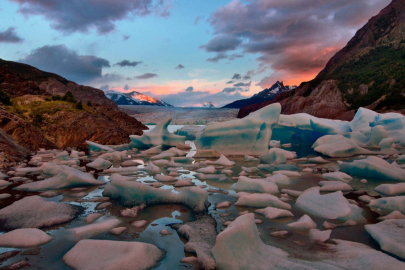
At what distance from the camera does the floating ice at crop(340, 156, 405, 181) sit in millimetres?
4398

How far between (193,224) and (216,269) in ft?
Answer: 2.65

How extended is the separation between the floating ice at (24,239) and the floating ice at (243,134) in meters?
5.95

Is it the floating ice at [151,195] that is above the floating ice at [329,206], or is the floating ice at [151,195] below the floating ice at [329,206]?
above

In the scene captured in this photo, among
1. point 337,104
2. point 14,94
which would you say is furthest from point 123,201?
point 337,104

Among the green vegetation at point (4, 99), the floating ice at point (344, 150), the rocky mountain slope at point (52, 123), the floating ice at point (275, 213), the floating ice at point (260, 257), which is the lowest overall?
the floating ice at point (344, 150)

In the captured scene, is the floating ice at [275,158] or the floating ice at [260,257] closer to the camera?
the floating ice at [260,257]

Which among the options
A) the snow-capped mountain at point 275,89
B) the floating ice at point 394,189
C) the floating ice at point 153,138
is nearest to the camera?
the floating ice at point 394,189

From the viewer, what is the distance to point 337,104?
37.5 m

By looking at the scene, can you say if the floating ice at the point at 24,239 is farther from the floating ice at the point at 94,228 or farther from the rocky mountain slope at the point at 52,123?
the rocky mountain slope at the point at 52,123

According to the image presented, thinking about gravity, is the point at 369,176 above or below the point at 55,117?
below

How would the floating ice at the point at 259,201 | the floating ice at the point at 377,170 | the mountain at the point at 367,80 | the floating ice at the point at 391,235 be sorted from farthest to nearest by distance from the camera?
1. the mountain at the point at 367,80
2. the floating ice at the point at 377,170
3. the floating ice at the point at 259,201
4. the floating ice at the point at 391,235

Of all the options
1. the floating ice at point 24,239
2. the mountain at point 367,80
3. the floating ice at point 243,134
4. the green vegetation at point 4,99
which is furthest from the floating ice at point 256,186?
the mountain at point 367,80

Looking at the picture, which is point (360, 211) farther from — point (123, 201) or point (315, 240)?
point (123, 201)

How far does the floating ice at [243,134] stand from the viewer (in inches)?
307
